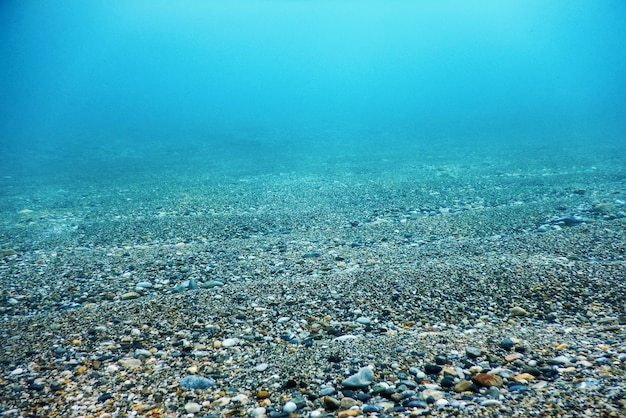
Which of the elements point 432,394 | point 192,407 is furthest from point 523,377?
point 192,407

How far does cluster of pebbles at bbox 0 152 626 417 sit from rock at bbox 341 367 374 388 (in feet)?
0.03

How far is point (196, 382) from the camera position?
9.00 feet

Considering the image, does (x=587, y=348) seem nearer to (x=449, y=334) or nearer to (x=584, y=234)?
(x=449, y=334)

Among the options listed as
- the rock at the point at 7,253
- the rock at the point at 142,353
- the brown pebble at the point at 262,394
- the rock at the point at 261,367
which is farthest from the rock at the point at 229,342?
the rock at the point at 7,253

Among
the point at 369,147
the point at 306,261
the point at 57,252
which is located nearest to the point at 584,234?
the point at 306,261

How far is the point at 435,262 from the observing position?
5.02 metres

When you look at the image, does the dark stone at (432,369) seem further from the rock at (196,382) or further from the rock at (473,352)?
the rock at (196,382)

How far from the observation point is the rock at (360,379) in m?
2.63

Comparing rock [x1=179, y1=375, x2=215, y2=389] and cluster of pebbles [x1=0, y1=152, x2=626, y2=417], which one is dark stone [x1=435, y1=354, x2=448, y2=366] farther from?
rock [x1=179, y1=375, x2=215, y2=389]

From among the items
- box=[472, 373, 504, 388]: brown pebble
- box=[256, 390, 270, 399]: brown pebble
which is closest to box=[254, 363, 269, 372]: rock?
box=[256, 390, 270, 399]: brown pebble

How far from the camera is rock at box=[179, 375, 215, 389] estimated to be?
2.71 meters

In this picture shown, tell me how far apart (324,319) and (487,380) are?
4.88 ft

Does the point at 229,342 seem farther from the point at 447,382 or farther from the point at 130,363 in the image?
the point at 447,382

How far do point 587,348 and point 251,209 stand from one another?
706 centimetres
